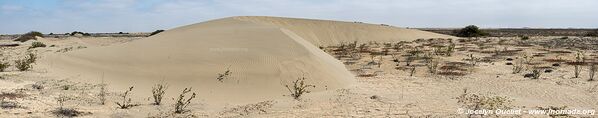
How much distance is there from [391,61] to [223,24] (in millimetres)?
6643

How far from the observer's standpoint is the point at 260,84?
10531 millimetres

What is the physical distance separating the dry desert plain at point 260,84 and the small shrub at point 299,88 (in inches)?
0.8

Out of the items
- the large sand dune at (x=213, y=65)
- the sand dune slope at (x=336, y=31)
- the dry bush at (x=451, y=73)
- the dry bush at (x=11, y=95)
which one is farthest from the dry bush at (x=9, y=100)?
the sand dune slope at (x=336, y=31)

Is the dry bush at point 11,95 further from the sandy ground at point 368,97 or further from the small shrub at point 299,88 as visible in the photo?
the small shrub at point 299,88

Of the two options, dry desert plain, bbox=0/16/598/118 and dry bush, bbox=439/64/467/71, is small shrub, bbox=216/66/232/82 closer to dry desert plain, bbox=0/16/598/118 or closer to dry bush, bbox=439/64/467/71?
dry desert plain, bbox=0/16/598/118

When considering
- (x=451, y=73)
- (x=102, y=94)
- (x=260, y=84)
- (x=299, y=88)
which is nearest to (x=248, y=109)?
(x=299, y=88)

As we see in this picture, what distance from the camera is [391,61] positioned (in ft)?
55.8

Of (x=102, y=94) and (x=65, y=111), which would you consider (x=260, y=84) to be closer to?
(x=102, y=94)

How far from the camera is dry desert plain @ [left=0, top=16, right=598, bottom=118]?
8.41 m

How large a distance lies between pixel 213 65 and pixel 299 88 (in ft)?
8.94

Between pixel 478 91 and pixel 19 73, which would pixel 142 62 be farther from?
pixel 478 91

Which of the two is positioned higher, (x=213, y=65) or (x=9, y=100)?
(x=213, y=65)

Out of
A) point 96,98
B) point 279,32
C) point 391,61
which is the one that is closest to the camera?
point 96,98

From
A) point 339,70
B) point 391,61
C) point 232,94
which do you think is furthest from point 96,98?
point 391,61
